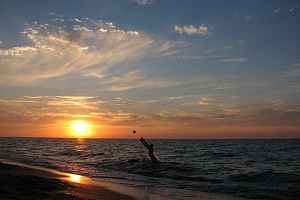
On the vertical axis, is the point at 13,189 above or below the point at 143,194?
above

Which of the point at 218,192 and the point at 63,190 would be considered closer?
the point at 63,190

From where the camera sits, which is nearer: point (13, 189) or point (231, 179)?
point (13, 189)

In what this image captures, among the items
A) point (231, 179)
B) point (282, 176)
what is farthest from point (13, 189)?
point (282, 176)

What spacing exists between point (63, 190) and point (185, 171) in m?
13.3

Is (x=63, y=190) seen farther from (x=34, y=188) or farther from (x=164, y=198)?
(x=164, y=198)

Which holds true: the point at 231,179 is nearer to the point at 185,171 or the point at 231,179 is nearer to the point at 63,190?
the point at 185,171

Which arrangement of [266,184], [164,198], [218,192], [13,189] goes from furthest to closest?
[266,184]
[218,192]
[164,198]
[13,189]

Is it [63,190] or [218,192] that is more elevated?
[63,190]

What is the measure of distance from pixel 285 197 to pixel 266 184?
3569mm

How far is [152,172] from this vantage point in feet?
67.2

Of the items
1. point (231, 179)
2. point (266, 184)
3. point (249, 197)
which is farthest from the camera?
point (231, 179)

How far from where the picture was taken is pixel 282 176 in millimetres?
17953

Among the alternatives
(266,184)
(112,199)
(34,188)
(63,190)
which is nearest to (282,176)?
(266,184)

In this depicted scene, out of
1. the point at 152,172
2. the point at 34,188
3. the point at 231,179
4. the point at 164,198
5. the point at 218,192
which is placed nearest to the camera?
the point at 34,188
